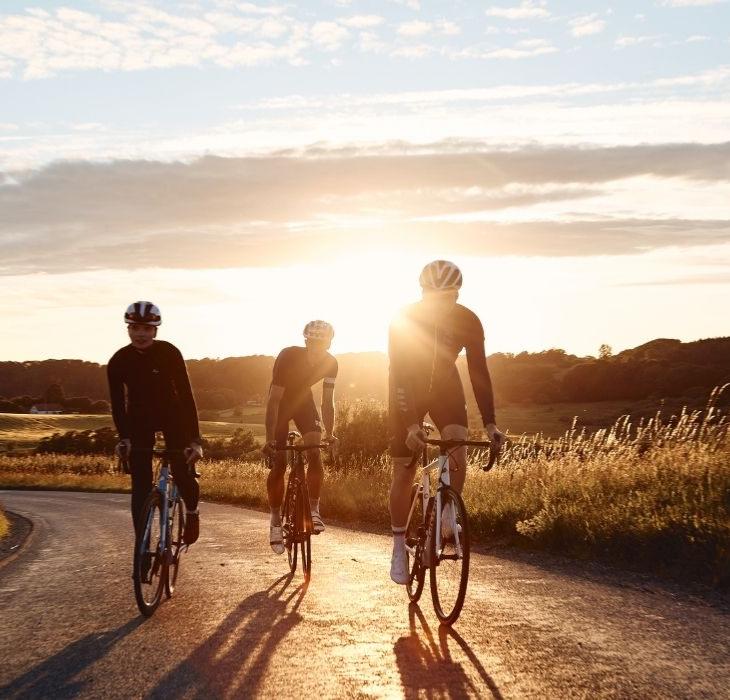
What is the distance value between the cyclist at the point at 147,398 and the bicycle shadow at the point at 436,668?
240 centimetres

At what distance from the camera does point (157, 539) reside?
25.2ft

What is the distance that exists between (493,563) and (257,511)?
33.8 feet

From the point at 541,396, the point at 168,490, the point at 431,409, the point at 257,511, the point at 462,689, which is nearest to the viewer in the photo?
the point at 462,689

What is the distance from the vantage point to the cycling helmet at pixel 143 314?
7852 millimetres

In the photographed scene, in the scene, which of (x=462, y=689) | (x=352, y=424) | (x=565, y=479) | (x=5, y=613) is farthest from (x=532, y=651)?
(x=352, y=424)

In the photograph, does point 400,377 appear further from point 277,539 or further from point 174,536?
point 277,539

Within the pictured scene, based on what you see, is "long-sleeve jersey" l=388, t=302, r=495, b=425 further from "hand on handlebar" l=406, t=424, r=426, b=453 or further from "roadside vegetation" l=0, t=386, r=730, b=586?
"roadside vegetation" l=0, t=386, r=730, b=586

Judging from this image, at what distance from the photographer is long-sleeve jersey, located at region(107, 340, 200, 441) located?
26.1ft

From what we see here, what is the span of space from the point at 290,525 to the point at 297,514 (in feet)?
0.47

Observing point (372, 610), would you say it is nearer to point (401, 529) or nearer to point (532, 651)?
point (401, 529)

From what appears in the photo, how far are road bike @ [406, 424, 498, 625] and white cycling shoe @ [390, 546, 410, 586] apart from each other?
5 cm

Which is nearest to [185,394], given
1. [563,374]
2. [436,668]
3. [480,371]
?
[480,371]

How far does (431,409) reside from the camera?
7500 millimetres

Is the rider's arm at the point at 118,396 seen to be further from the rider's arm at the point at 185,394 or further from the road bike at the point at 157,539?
the rider's arm at the point at 185,394
